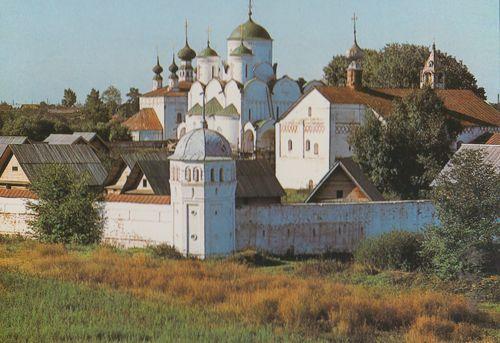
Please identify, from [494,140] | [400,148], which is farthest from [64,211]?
[494,140]

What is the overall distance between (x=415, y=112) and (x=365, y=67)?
90.9 ft

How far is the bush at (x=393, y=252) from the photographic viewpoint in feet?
74.6

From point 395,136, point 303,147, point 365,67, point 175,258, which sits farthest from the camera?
point 365,67

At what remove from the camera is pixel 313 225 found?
24.7 metres

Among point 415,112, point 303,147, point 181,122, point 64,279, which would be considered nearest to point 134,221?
point 64,279

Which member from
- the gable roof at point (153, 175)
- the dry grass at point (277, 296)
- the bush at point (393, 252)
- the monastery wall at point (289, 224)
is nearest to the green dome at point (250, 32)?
the gable roof at point (153, 175)

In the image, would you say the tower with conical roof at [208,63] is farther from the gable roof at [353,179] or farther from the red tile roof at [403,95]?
the gable roof at [353,179]

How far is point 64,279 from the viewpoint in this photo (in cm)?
1875

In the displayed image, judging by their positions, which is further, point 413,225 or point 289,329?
point 413,225

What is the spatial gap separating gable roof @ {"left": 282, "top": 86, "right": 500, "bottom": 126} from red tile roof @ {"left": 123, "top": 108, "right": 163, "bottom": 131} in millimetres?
23074

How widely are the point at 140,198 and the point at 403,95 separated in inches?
710

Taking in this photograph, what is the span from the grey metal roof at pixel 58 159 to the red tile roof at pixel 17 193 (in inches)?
28.4

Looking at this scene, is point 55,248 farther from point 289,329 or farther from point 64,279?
point 289,329

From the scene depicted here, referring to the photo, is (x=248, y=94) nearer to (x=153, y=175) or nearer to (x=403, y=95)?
(x=403, y=95)
